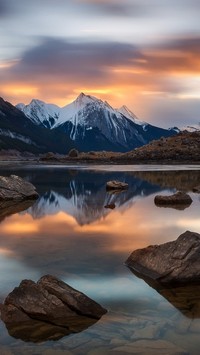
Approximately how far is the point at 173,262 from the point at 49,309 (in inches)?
225

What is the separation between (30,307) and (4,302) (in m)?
0.94

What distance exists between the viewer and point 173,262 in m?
17.9

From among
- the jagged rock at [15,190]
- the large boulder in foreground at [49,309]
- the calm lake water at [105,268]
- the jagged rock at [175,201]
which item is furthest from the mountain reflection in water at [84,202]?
the large boulder in foreground at [49,309]

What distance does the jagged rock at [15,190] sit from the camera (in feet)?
150

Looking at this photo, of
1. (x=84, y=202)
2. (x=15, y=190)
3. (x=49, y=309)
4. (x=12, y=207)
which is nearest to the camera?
(x=49, y=309)

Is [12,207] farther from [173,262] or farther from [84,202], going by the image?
[173,262]

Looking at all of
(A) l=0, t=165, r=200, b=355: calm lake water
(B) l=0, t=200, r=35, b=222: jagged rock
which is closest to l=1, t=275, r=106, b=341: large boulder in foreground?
(A) l=0, t=165, r=200, b=355: calm lake water

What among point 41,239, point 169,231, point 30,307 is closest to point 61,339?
point 30,307

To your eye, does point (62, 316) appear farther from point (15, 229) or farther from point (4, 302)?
point (15, 229)

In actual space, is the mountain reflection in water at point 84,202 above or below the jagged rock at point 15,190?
below

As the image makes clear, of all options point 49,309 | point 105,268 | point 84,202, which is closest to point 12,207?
point 84,202

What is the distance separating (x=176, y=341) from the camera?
12.3 m

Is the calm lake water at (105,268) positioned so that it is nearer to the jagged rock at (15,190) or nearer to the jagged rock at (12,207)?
the jagged rock at (12,207)

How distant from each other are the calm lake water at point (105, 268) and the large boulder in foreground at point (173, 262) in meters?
0.66
